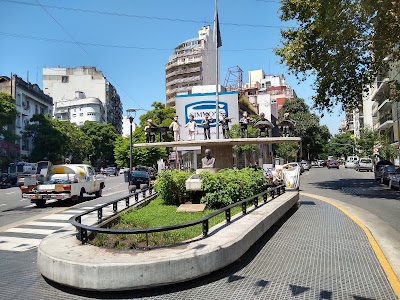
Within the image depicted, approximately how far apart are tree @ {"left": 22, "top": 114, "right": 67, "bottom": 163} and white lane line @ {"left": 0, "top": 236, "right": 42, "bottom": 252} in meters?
45.2

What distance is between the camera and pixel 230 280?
520 cm

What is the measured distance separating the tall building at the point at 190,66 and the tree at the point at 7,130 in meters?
48.5

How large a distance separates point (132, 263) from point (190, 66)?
8942 cm

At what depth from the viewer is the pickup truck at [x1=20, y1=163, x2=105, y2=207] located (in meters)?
15.7

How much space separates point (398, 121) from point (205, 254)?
45113 mm

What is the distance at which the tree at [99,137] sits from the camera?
77.8 metres

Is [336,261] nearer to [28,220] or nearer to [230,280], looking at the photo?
[230,280]

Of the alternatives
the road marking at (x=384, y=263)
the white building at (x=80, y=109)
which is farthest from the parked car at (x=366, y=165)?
the white building at (x=80, y=109)

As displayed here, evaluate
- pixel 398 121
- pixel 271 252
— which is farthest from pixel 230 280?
pixel 398 121

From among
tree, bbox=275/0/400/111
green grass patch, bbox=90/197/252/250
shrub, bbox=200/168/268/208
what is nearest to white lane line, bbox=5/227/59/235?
green grass patch, bbox=90/197/252/250

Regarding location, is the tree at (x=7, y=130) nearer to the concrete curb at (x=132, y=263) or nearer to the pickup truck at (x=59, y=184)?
the pickup truck at (x=59, y=184)

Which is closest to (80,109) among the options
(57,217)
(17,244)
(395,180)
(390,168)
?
(390,168)

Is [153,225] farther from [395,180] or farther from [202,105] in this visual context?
[202,105]

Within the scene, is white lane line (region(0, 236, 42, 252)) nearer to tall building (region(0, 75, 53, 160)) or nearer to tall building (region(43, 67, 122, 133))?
tall building (region(0, 75, 53, 160))
